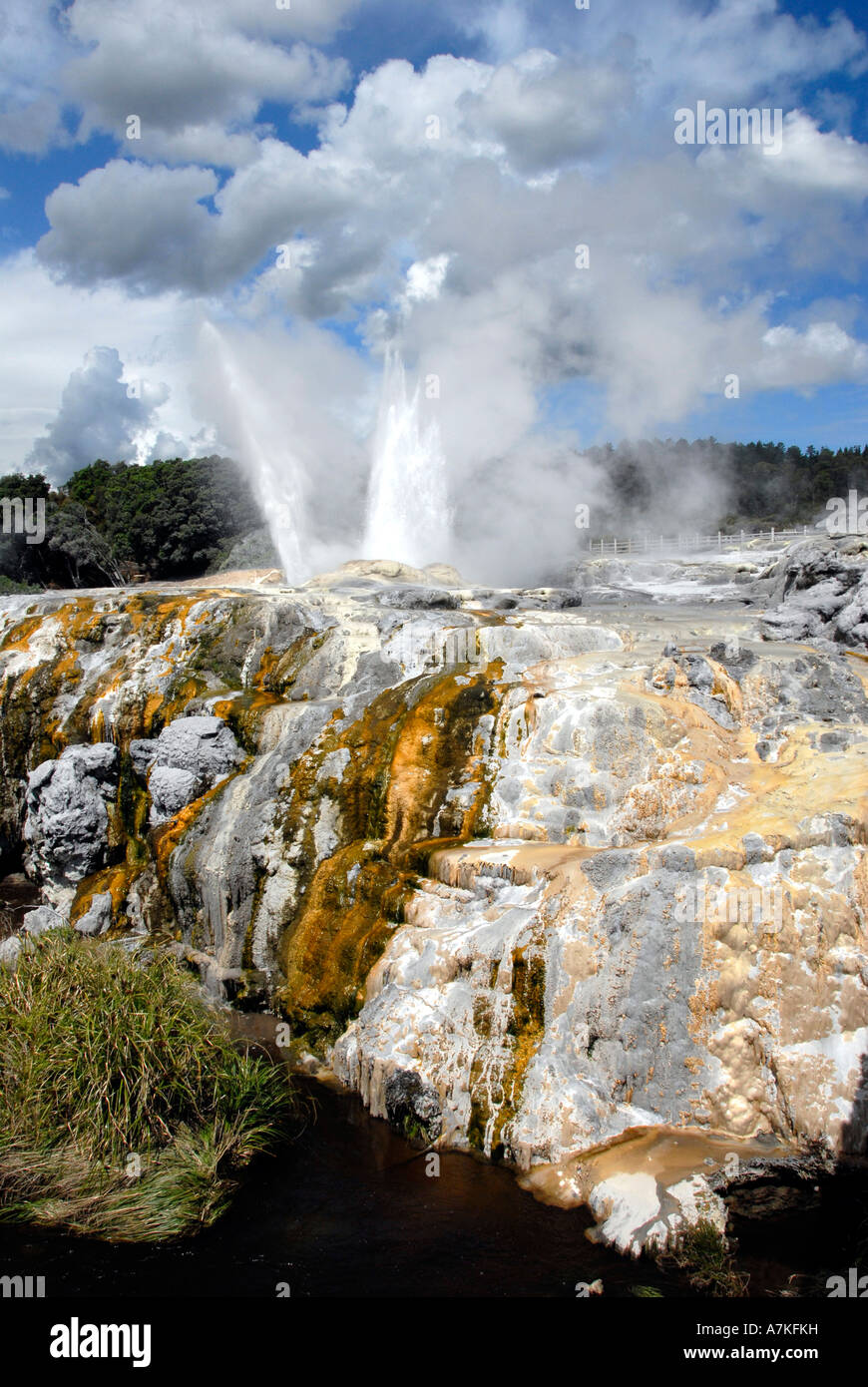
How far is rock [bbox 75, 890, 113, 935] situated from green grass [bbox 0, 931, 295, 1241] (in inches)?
188

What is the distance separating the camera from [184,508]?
4666 cm

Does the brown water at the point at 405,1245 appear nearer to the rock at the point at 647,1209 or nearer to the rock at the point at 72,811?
the rock at the point at 647,1209

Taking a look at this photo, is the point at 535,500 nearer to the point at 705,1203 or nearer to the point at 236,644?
the point at 236,644

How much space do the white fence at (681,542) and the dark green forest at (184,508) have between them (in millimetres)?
4688

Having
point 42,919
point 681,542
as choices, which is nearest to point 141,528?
point 681,542

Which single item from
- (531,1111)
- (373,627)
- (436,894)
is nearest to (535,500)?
(373,627)

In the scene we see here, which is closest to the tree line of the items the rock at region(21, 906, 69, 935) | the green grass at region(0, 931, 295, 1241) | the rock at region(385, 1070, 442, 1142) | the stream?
the rock at region(21, 906, 69, 935)

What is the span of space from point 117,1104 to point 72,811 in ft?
26.5

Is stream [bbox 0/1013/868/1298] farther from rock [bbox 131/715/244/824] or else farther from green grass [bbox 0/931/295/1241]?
rock [bbox 131/715/244/824]

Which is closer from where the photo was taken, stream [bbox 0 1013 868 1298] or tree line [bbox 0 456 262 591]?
stream [bbox 0 1013 868 1298]

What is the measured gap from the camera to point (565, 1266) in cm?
756

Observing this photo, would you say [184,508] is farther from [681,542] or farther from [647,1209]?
[647,1209]

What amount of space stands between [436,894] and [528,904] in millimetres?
1306

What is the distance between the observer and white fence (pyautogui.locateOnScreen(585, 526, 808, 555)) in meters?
39.2
